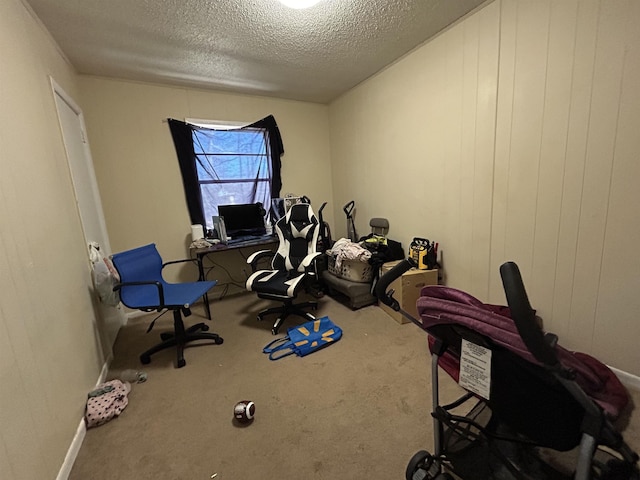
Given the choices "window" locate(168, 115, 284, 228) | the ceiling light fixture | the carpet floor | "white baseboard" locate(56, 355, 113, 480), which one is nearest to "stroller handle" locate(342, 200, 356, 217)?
"window" locate(168, 115, 284, 228)

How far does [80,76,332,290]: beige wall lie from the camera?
2883mm

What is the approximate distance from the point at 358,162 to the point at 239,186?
1575 mm

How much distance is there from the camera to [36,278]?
137 cm

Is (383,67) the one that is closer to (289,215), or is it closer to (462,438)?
(289,215)

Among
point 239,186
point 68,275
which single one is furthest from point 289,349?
point 239,186

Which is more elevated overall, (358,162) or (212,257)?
(358,162)

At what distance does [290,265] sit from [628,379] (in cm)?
258

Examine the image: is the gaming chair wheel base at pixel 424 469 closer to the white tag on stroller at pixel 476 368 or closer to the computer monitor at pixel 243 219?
the white tag on stroller at pixel 476 368

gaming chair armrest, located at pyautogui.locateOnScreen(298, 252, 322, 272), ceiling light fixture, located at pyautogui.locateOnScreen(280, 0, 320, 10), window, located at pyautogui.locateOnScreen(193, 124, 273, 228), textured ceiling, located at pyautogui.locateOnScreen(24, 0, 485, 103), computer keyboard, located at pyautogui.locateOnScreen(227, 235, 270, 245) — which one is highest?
textured ceiling, located at pyautogui.locateOnScreen(24, 0, 485, 103)

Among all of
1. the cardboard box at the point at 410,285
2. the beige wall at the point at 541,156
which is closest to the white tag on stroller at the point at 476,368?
the beige wall at the point at 541,156

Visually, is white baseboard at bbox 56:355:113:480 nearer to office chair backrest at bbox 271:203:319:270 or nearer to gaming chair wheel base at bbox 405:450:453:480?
gaming chair wheel base at bbox 405:450:453:480

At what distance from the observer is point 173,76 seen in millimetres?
2895

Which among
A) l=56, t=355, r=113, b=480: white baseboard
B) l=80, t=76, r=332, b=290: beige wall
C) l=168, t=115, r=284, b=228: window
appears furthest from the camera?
l=168, t=115, r=284, b=228: window

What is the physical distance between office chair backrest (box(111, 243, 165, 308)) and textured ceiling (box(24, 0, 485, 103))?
5.53ft
